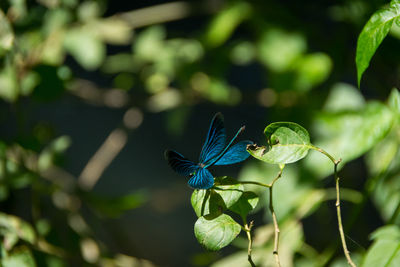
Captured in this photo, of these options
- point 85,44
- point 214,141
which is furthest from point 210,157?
point 85,44

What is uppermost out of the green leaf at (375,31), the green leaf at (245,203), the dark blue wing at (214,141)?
the dark blue wing at (214,141)

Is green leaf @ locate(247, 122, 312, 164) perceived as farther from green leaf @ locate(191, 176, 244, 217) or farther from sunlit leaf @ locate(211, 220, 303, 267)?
sunlit leaf @ locate(211, 220, 303, 267)

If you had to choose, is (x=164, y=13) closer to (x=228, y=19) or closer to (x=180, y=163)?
(x=228, y=19)

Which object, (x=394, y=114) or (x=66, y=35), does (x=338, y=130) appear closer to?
(x=394, y=114)

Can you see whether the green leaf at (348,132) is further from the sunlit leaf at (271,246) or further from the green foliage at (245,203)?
the green foliage at (245,203)

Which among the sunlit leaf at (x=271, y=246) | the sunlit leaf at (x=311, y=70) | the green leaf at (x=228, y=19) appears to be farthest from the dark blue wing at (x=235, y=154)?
the green leaf at (x=228, y=19)

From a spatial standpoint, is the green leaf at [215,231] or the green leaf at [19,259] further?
the green leaf at [19,259]

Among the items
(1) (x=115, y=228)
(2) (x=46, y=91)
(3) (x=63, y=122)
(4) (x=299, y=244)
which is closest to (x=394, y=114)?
(4) (x=299, y=244)
